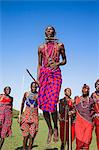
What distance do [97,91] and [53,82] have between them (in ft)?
6.02

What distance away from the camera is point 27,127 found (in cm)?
1117

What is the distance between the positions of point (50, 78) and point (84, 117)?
6.63 ft

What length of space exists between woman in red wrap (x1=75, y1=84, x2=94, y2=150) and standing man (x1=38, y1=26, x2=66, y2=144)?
1.60 m

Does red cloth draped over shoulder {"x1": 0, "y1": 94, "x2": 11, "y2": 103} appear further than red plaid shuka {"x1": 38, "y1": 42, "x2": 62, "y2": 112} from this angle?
Yes

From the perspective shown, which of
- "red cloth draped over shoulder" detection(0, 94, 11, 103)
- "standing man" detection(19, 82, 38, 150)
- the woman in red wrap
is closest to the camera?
the woman in red wrap

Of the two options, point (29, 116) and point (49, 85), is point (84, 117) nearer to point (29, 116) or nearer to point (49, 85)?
point (29, 116)

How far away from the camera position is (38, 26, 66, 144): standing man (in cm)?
891

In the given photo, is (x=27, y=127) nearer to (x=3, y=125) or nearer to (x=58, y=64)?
(x=3, y=125)

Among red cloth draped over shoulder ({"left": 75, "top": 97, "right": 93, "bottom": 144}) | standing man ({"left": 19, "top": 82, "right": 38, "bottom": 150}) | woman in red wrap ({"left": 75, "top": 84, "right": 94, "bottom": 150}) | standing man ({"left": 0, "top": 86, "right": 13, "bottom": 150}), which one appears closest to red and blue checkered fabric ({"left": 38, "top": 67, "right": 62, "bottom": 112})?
woman in red wrap ({"left": 75, "top": 84, "right": 94, "bottom": 150})

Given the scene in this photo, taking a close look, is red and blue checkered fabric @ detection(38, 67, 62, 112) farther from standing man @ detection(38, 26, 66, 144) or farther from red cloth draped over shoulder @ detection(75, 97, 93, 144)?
red cloth draped over shoulder @ detection(75, 97, 93, 144)

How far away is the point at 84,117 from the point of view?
1048 centimetres

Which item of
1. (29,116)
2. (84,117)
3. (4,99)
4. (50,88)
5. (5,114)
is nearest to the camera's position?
(50,88)

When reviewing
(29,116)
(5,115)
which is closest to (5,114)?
(5,115)

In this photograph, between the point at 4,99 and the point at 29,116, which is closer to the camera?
the point at 29,116
